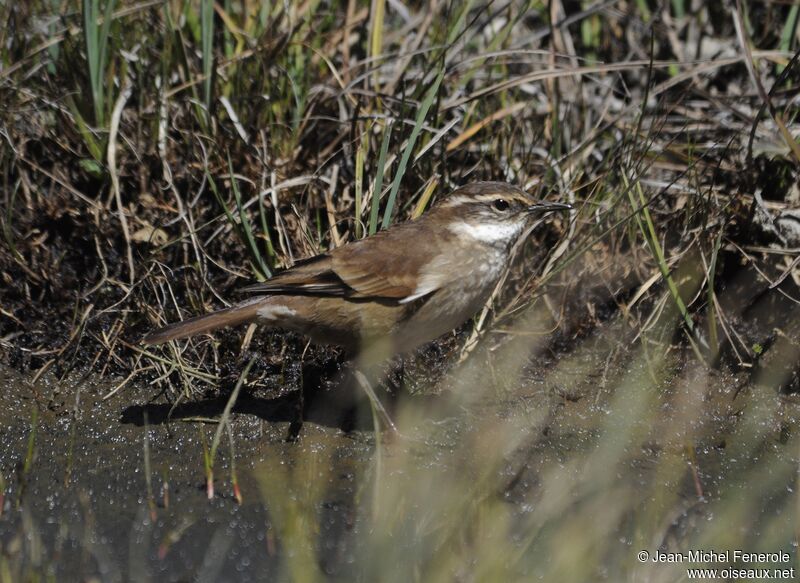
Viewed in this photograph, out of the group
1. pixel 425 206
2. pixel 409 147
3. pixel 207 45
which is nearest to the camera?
pixel 409 147

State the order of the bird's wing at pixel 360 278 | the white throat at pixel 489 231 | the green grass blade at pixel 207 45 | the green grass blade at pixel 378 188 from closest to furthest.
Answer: the bird's wing at pixel 360 278 → the white throat at pixel 489 231 → the green grass blade at pixel 378 188 → the green grass blade at pixel 207 45

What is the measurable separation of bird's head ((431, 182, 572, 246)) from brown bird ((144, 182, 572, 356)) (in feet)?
0.11

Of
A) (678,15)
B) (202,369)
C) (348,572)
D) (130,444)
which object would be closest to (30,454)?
(130,444)

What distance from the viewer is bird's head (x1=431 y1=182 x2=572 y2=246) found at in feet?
18.0

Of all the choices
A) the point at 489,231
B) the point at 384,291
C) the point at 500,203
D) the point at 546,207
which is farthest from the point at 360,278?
the point at 546,207

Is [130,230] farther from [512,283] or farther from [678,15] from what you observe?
[678,15]

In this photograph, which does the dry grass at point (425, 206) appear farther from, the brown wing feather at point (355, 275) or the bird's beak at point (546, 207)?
the brown wing feather at point (355, 275)

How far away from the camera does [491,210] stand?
5.54m

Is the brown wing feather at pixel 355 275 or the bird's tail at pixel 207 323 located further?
the brown wing feather at pixel 355 275

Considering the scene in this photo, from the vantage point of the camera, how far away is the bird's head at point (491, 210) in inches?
217

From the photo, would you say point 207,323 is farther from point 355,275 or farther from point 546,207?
point 546,207

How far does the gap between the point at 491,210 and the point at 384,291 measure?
801 mm

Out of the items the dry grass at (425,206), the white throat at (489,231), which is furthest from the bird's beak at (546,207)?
the dry grass at (425,206)

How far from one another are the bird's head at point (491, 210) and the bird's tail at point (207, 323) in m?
1.18
